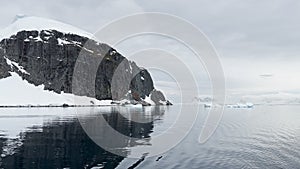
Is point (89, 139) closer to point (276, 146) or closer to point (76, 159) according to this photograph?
point (76, 159)

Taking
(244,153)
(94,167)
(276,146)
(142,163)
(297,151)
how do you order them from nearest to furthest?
(94,167)
(142,163)
(244,153)
(297,151)
(276,146)

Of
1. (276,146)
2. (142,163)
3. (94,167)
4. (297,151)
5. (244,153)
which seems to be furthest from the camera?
(276,146)

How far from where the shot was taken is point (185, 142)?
169 ft

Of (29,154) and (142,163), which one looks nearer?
(142,163)

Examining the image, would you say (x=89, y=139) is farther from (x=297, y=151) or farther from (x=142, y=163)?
(x=297, y=151)

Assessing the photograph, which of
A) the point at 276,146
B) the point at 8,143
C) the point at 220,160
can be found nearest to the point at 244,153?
the point at 220,160

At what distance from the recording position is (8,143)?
146 ft

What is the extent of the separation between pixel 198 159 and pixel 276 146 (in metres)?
18.6

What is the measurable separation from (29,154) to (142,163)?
45.4ft

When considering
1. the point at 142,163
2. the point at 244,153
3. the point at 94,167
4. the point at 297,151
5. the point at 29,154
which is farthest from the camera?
the point at 297,151

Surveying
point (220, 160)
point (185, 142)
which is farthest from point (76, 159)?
point (185, 142)

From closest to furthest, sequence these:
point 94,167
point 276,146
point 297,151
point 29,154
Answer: point 94,167 → point 29,154 → point 297,151 → point 276,146

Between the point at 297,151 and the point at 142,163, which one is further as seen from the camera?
the point at 297,151

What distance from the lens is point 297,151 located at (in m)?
44.2
